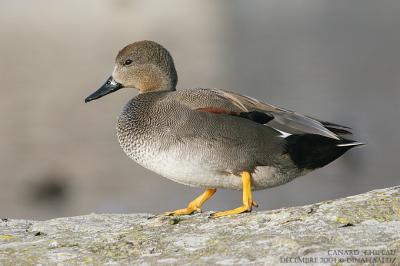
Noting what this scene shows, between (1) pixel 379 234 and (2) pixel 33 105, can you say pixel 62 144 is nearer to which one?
(2) pixel 33 105

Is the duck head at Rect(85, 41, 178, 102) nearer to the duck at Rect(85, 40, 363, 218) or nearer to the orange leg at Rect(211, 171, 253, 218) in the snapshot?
the duck at Rect(85, 40, 363, 218)

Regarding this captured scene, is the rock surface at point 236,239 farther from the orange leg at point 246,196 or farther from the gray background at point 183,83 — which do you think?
the gray background at point 183,83

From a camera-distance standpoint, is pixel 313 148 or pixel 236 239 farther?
pixel 313 148

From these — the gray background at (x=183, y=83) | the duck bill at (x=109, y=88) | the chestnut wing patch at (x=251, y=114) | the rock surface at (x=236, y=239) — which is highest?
the gray background at (x=183, y=83)

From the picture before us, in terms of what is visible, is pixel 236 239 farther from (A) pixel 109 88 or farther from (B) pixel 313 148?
(A) pixel 109 88

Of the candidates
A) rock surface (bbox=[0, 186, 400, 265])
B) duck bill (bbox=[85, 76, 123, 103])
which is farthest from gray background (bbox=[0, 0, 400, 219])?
rock surface (bbox=[0, 186, 400, 265])

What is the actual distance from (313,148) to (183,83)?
577 cm

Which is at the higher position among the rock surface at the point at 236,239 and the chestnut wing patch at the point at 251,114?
the chestnut wing patch at the point at 251,114

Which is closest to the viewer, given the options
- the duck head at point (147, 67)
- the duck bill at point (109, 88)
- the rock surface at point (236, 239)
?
the rock surface at point (236, 239)

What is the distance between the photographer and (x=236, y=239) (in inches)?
141

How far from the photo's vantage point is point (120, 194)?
7.30 metres

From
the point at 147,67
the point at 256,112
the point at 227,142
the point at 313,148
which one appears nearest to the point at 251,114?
the point at 256,112

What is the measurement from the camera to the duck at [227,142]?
14.6ft

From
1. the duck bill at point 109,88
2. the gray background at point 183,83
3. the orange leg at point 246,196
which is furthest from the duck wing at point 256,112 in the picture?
the gray background at point 183,83
